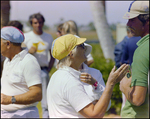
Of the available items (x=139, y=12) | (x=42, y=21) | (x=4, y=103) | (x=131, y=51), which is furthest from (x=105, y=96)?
(x=42, y=21)

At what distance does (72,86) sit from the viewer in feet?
6.81

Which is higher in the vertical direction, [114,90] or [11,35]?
[11,35]

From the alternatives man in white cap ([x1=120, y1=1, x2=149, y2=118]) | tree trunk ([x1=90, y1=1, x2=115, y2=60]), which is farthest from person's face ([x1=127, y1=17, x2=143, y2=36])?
tree trunk ([x1=90, y1=1, x2=115, y2=60])

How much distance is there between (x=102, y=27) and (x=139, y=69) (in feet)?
13.7

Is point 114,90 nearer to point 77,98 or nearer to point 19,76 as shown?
point 19,76

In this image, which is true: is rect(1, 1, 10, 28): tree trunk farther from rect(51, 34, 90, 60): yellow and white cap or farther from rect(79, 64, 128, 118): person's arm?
rect(79, 64, 128, 118): person's arm

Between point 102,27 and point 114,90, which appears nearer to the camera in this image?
point 114,90

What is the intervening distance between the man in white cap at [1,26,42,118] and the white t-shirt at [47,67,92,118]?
1.85 feet

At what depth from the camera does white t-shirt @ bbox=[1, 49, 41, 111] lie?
2.79m

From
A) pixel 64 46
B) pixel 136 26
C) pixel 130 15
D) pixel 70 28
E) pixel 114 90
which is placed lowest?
pixel 114 90

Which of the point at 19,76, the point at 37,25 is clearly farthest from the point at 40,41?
the point at 19,76

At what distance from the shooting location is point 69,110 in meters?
2.14

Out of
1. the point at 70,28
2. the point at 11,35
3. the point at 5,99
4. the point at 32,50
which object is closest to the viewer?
the point at 5,99

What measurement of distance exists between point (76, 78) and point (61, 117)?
1.19 ft
